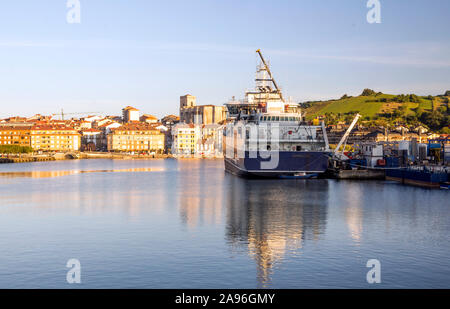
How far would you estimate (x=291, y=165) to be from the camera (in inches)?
1839

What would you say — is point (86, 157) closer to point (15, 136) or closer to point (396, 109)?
point (15, 136)

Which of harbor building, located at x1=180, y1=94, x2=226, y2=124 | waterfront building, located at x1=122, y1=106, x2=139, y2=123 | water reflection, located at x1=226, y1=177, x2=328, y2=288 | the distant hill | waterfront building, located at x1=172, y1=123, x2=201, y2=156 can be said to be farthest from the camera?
waterfront building, located at x1=122, y1=106, x2=139, y2=123

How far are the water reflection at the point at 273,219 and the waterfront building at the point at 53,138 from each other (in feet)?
363

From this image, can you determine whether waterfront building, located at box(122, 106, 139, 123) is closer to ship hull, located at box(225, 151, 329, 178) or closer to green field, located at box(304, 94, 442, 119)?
green field, located at box(304, 94, 442, 119)

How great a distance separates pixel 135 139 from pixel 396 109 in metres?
75.9

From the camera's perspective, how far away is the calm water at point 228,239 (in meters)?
16.0

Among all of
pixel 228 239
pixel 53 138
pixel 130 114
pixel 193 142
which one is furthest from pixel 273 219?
pixel 130 114

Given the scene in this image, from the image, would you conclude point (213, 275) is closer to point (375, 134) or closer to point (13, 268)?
point (13, 268)

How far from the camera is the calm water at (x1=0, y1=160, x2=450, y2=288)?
15988 mm

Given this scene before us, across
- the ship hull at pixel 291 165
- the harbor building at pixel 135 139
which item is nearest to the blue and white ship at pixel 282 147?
the ship hull at pixel 291 165

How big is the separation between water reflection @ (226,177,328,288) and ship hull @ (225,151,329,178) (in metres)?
3.42

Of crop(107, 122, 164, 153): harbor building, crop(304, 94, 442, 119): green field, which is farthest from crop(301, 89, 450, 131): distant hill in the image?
crop(107, 122, 164, 153): harbor building

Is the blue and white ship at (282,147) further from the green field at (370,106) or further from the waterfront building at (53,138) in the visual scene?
the waterfront building at (53,138)
